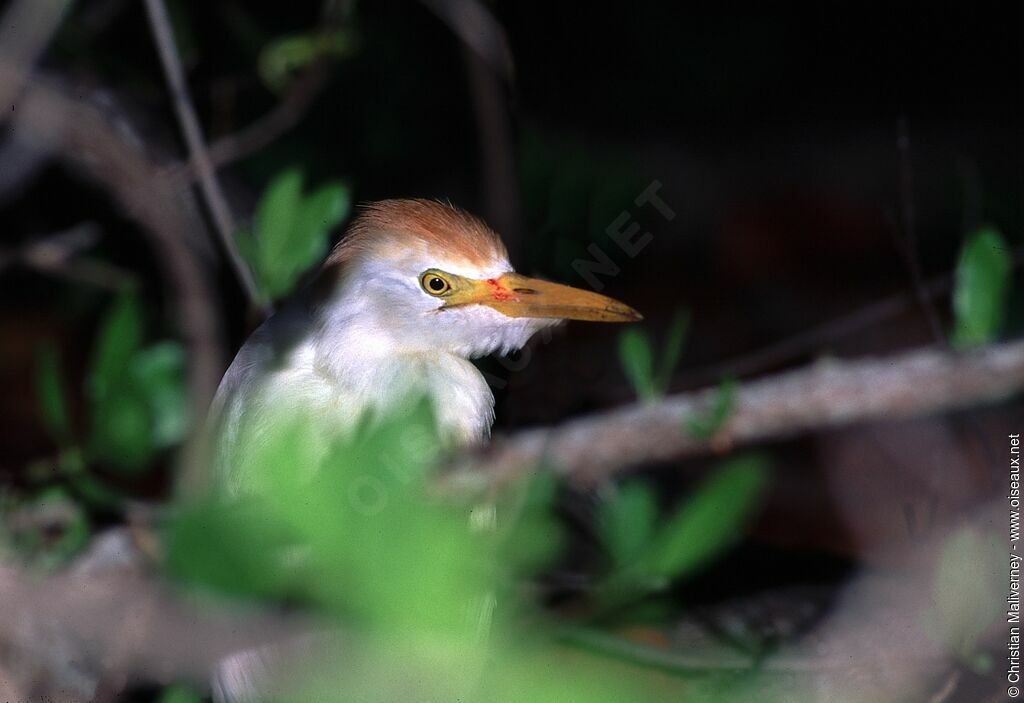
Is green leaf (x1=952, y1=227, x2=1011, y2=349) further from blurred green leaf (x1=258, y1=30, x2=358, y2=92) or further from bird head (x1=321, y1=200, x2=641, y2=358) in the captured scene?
blurred green leaf (x1=258, y1=30, x2=358, y2=92)

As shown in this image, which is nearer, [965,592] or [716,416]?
[965,592]

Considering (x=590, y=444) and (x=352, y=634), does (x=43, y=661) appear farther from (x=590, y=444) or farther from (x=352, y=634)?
(x=352, y=634)

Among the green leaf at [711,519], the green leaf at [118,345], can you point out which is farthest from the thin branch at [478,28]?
the green leaf at [711,519]

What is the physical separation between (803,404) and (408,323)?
631 millimetres

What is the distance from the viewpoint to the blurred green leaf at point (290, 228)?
110 cm

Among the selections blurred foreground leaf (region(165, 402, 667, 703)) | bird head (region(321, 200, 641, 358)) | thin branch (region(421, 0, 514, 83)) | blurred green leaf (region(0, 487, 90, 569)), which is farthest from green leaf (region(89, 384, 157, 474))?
thin branch (region(421, 0, 514, 83))

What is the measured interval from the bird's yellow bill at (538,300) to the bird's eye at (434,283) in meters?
0.02

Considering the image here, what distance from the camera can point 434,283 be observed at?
1.38 meters

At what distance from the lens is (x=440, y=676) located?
0.47 m

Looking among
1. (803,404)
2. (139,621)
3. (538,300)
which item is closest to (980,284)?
(803,404)

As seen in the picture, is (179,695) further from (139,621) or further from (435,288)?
(435,288)

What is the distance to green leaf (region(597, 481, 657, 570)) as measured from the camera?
0.79 m

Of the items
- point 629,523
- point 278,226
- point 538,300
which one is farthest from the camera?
point 538,300

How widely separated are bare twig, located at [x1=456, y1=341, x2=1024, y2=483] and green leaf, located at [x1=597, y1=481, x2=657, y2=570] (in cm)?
57
